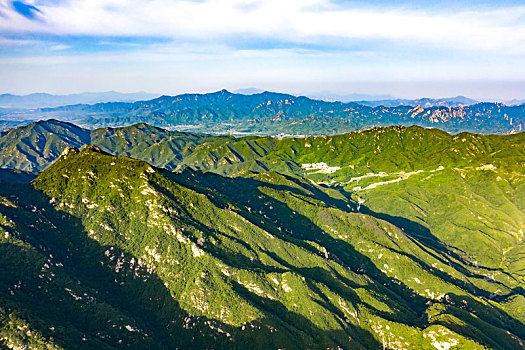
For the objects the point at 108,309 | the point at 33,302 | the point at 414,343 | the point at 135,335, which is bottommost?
the point at 414,343

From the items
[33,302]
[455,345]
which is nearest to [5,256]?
[33,302]

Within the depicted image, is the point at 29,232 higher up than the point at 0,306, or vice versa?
the point at 29,232

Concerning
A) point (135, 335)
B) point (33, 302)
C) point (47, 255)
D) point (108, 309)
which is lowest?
point (135, 335)

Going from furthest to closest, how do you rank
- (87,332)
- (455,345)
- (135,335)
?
1. (455,345)
2. (135,335)
3. (87,332)

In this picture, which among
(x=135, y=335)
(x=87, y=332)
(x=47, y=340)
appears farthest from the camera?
(x=135, y=335)

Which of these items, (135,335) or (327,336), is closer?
(135,335)

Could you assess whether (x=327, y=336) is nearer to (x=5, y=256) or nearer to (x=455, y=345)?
(x=455, y=345)

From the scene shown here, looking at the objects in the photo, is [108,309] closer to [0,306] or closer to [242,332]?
[0,306]

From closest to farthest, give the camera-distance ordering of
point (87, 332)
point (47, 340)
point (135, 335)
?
point (47, 340)
point (87, 332)
point (135, 335)

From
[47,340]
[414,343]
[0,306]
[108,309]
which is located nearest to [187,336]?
[108,309]
